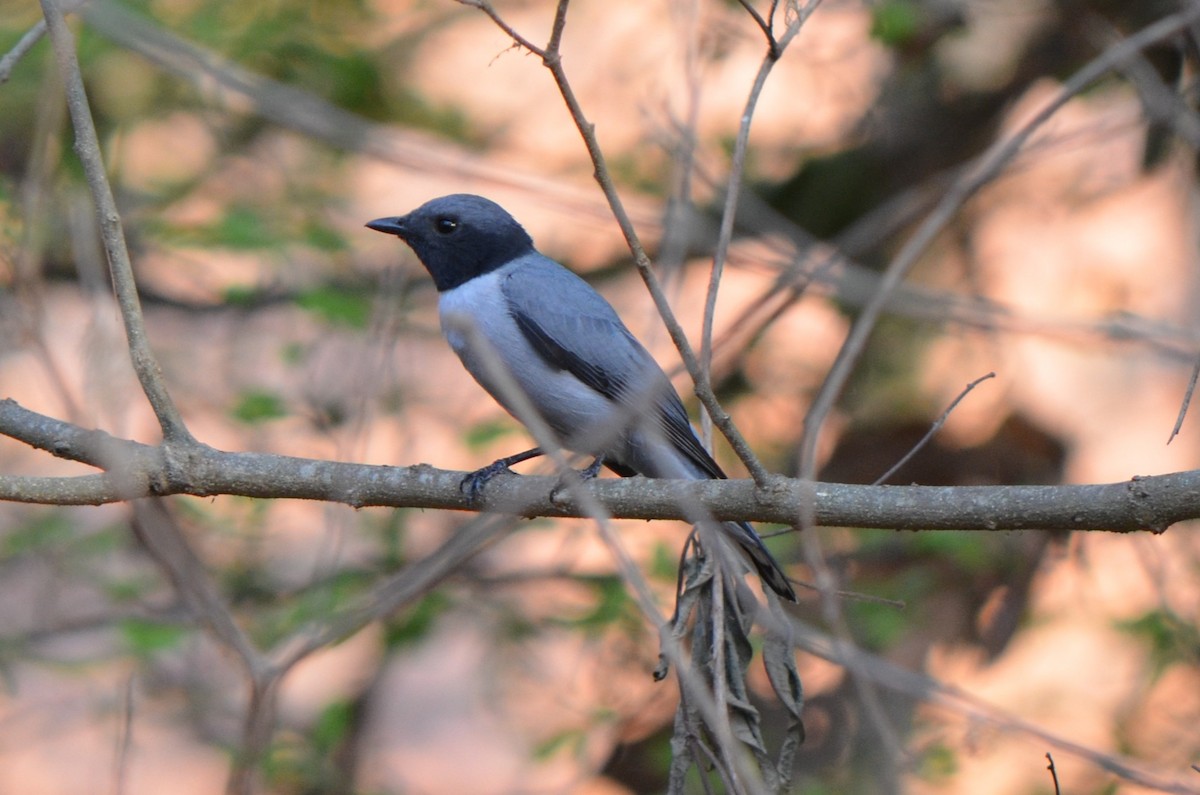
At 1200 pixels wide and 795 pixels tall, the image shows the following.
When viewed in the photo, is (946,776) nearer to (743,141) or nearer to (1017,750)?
(1017,750)

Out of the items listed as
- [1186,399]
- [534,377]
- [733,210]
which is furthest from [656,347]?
[1186,399]

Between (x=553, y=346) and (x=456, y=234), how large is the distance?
78cm

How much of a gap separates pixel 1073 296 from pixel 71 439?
18.1 feet

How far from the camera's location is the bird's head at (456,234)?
505 cm

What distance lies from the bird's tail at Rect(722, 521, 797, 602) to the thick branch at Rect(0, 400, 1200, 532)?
787 millimetres

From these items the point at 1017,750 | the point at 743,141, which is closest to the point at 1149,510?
the point at 743,141

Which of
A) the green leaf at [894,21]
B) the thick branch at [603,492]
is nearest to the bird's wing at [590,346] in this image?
the thick branch at [603,492]

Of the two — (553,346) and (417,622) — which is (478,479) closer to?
(553,346)

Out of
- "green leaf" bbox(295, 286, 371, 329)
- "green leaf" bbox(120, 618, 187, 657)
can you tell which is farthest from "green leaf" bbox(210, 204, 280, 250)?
"green leaf" bbox(120, 618, 187, 657)

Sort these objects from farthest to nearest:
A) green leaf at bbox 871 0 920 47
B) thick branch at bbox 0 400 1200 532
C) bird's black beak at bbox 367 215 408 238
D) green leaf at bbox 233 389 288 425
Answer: green leaf at bbox 233 389 288 425 < green leaf at bbox 871 0 920 47 < bird's black beak at bbox 367 215 408 238 < thick branch at bbox 0 400 1200 532

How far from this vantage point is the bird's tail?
4008mm

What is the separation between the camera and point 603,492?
10.4 feet

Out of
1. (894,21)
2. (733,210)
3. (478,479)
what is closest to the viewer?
(733,210)

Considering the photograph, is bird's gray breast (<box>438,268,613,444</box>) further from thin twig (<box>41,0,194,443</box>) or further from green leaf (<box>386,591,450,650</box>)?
green leaf (<box>386,591,450,650</box>)
